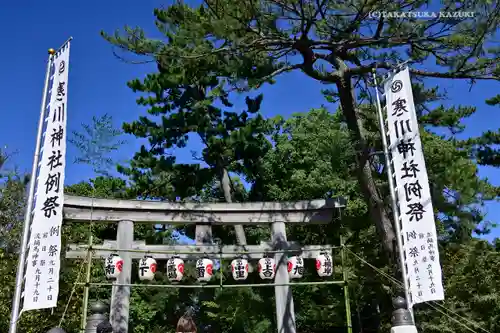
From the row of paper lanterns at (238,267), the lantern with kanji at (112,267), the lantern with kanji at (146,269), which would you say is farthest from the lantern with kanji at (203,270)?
the lantern with kanji at (112,267)

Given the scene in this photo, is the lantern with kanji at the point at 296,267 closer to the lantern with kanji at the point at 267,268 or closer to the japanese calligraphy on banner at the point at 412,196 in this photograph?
the lantern with kanji at the point at 267,268

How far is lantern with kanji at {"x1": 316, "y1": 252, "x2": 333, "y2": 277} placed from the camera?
823cm

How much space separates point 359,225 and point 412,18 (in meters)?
5.75

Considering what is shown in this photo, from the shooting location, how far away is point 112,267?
26.9ft

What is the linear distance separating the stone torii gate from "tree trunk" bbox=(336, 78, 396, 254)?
96 cm

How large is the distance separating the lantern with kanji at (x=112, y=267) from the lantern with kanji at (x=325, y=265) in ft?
12.1

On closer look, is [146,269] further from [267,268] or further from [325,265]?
[325,265]

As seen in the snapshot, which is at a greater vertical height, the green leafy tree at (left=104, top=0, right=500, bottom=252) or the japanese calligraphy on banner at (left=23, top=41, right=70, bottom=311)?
the green leafy tree at (left=104, top=0, right=500, bottom=252)

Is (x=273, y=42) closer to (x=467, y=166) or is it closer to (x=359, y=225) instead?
(x=467, y=166)

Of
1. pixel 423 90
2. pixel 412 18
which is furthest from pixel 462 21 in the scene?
pixel 423 90

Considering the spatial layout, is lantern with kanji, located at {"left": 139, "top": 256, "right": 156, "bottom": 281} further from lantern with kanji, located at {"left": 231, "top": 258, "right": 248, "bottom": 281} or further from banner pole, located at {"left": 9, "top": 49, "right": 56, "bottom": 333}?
banner pole, located at {"left": 9, "top": 49, "right": 56, "bottom": 333}

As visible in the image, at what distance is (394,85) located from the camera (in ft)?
22.5

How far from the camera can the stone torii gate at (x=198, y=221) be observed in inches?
327

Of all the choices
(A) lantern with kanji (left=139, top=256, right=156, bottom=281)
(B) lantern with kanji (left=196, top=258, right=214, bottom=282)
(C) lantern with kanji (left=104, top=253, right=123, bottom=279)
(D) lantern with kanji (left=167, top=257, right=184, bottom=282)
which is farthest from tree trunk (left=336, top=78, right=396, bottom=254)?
(C) lantern with kanji (left=104, top=253, right=123, bottom=279)
